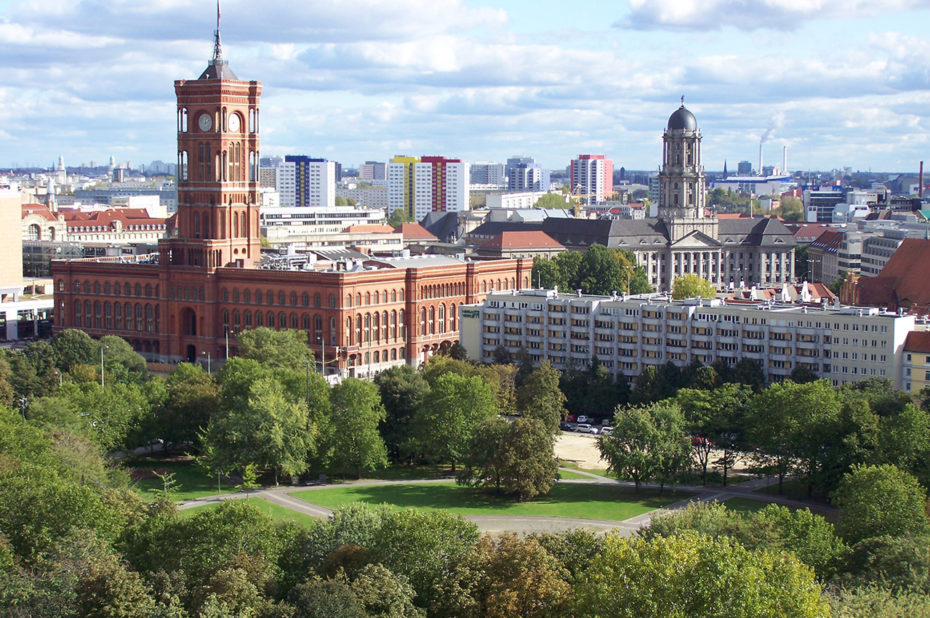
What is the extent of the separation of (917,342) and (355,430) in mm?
47796

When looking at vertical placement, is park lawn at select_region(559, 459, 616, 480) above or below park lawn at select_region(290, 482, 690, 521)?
above

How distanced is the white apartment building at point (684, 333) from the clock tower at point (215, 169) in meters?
30.8

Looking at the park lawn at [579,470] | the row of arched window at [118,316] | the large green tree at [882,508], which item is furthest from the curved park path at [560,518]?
the row of arched window at [118,316]

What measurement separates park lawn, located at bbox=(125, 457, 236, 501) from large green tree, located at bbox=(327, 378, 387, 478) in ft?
27.4

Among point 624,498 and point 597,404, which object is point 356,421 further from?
point 597,404

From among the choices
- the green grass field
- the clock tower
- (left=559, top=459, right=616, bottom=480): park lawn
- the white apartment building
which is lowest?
(left=559, top=459, right=616, bottom=480): park lawn

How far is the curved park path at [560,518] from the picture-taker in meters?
92.9

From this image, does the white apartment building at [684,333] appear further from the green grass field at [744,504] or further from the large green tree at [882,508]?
the large green tree at [882,508]

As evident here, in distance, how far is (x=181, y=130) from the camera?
540 ft

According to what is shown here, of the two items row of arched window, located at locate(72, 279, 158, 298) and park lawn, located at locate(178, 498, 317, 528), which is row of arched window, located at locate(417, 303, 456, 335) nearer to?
row of arched window, located at locate(72, 279, 158, 298)

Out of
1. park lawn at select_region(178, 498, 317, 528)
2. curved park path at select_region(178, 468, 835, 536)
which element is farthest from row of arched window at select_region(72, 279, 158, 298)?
park lawn at select_region(178, 498, 317, 528)

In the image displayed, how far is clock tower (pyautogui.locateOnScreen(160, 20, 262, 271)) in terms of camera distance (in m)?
162

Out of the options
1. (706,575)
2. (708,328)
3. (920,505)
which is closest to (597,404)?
(708,328)

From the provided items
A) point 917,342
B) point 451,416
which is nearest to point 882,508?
point 451,416
